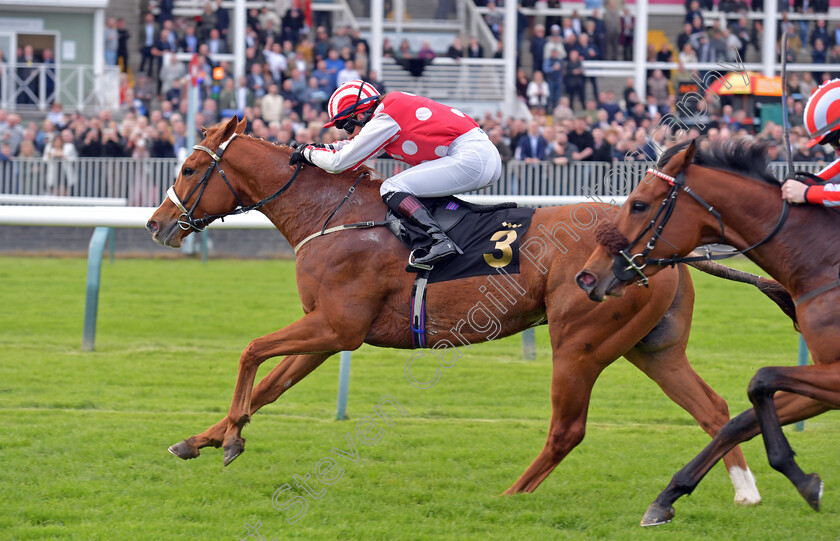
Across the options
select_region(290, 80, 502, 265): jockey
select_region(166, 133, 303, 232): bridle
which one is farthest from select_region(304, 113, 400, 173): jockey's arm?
select_region(166, 133, 303, 232): bridle

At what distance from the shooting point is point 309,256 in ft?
17.9

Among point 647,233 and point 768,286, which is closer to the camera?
point 647,233

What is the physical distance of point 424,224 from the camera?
525cm

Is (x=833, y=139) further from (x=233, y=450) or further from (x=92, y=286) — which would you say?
(x=92, y=286)

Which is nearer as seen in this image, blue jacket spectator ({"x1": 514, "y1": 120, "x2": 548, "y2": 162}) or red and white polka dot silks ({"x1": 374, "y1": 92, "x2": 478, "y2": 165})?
red and white polka dot silks ({"x1": 374, "y1": 92, "x2": 478, "y2": 165})

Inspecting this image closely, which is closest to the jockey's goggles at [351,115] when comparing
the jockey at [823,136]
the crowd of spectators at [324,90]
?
the jockey at [823,136]

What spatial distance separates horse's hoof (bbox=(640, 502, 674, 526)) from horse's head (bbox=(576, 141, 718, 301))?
986 mm

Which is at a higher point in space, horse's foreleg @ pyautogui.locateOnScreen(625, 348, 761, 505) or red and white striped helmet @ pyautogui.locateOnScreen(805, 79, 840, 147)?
red and white striped helmet @ pyautogui.locateOnScreen(805, 79, 840, 147)

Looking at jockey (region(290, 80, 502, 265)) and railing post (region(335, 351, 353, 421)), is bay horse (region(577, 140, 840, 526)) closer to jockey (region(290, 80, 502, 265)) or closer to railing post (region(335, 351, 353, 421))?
jockey (region(290, 80, 502, 265))

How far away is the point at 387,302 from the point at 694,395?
5.32ft

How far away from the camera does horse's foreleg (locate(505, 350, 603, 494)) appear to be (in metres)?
5.06

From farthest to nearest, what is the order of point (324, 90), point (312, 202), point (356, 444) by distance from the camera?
point (324, 90)
point (356, 444)
point (312, 202)

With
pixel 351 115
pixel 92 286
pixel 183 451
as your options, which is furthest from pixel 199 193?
pixel 92 286

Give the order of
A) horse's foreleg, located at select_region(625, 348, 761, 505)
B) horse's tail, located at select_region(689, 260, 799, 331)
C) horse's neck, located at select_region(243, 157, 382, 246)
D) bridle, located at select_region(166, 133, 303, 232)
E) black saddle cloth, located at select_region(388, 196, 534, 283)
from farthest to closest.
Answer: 1. bridle, located at select_region(166, 133, 303, 232)
2. horse's neck, located at select_region(243, 157, 382, 246)
3. black saddle cloth, located at select_region(388, 196, 534, 283)
4. horse's foreleg, located at select_region(625, 348, 761, 505)
5. horse's tail, located at select_region(689, 260, 799, 331)
